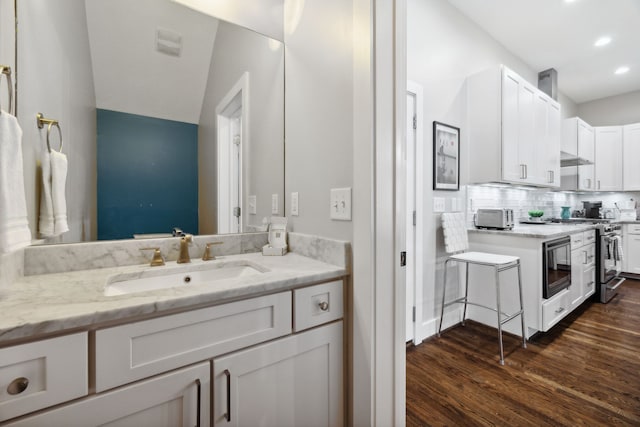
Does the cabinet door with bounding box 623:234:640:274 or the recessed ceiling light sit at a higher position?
the recessed ceiling light

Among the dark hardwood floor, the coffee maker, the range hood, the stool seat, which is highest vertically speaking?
the range hood

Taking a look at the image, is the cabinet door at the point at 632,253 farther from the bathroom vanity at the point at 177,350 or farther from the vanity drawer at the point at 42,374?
the vanity drawer at the point at 42,374

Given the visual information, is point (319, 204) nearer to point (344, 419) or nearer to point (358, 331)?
point (358, 331)

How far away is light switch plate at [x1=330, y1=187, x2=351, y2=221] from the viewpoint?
1.11 metres

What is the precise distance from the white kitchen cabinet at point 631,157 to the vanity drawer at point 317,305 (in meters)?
6.00

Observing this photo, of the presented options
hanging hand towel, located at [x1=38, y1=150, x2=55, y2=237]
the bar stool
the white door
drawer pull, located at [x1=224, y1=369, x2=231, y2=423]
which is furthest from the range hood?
hanging hand towel, located at [x1=38, y1=150, x2=55, y2=237]

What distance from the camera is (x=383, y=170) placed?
1.05 metres

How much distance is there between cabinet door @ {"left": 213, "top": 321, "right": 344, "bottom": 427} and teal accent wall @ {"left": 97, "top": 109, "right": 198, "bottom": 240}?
0.75 meters

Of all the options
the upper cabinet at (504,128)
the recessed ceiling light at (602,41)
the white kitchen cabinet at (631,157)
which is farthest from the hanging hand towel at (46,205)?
the white kitchen cabinet at (631,157)

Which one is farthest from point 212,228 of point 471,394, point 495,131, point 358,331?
point 495,131

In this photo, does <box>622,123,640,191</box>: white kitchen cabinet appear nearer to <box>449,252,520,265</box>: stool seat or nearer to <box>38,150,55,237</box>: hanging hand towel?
<box>449,252,520,265</box>: stool seat

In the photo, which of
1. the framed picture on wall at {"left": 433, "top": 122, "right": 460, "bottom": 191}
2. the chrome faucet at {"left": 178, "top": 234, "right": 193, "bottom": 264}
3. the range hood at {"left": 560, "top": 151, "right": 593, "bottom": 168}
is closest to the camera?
the chrome faucet at {"left": 178, "top": 234, "right": 193, "bottom": 264}

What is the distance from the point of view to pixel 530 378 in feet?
5.97

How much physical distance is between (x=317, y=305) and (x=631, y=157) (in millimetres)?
6164
